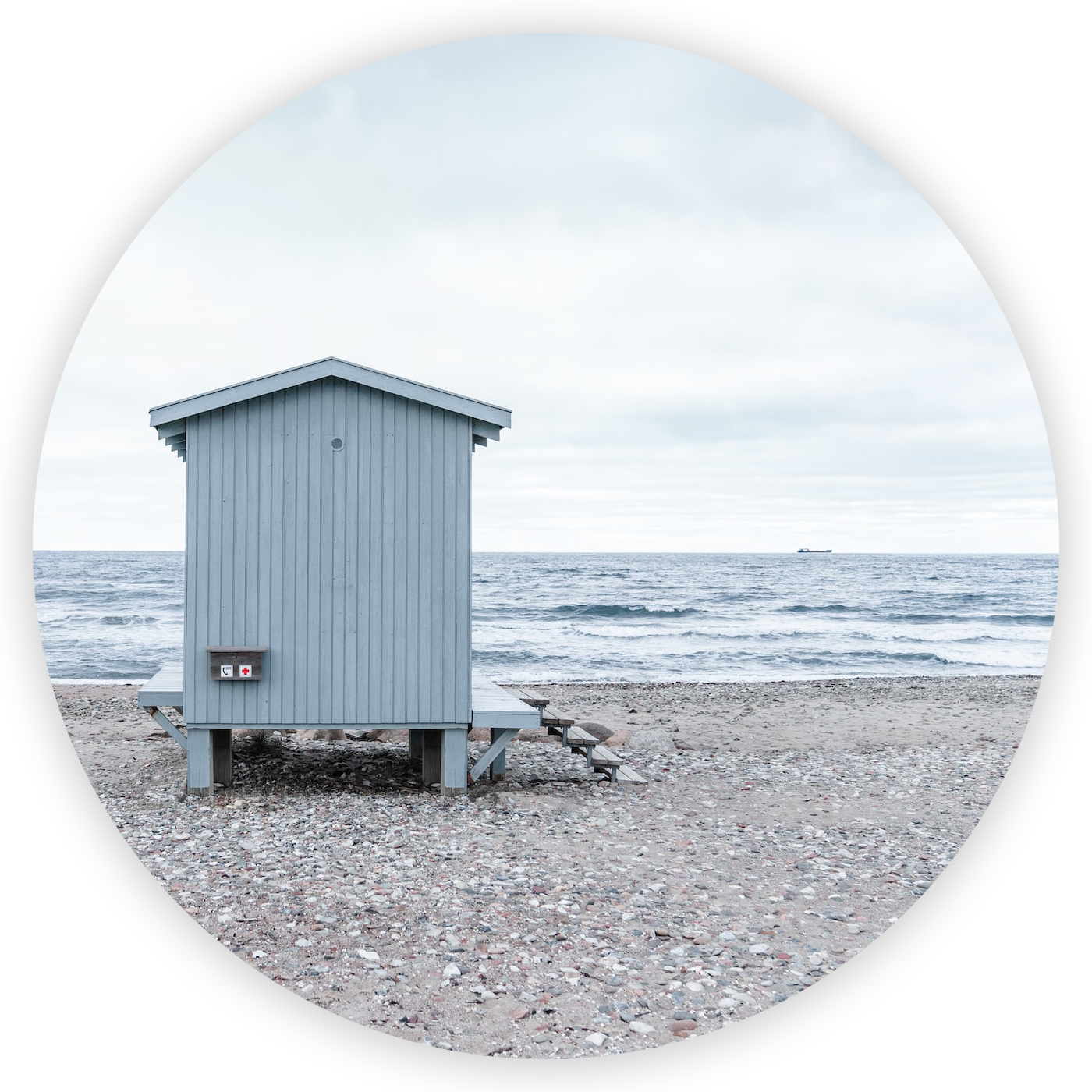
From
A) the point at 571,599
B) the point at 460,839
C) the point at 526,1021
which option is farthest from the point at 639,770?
the point at 571,599

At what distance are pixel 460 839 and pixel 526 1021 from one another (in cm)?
272

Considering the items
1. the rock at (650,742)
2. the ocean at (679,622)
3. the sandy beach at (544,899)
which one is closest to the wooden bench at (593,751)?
the sandy beach at (544,899)

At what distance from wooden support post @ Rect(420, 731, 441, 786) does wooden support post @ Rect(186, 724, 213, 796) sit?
1.91 meters

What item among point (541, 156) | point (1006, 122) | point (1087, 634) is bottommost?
point (1087, 634)

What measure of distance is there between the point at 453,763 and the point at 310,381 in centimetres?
364

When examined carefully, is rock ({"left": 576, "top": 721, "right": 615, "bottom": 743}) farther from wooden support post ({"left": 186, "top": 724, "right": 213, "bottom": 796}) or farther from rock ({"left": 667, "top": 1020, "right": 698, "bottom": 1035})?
rock ({"left": 667, "top": 1020, "right": 698, "bottom": 1035})

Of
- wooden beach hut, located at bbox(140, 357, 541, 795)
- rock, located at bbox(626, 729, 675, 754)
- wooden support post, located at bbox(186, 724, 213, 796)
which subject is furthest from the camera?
rock, located at bbox(626, 729, 675, 754)

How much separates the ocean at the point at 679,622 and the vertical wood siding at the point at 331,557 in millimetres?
12184

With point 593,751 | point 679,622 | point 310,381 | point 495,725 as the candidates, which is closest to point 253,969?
point 495,725

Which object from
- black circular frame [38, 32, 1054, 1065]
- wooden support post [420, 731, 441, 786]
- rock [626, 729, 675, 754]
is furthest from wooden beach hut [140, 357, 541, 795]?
black circular frame [38, 32, 1054, 1065]

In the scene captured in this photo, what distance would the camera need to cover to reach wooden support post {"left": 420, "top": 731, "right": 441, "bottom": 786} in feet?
25.1

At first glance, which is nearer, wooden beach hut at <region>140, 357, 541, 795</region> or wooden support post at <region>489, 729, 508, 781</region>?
wooden beach hut at <region>140, 357, 541, 795</region>

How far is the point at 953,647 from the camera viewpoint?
2633cm

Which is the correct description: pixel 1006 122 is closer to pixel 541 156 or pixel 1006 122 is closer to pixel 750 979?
pixel 750 979
